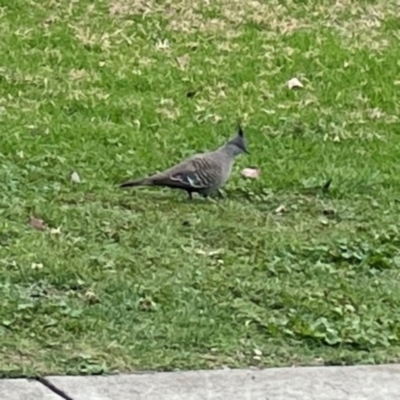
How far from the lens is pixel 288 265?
639cm

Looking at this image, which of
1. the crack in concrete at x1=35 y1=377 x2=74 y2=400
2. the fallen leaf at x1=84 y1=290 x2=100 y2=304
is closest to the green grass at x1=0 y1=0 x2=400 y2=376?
the fallen leaf at x1=84 y1=290 x2=100 y2=304

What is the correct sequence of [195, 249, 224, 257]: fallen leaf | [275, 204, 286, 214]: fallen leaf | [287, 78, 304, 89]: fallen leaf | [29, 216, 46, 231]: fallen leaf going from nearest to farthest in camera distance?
1. [195, 249, 224, 257]: fallen leaf
2. [29, 216, 46, 231]: fallen leaf
3. [275, 204, 286, 214]: fallen leaf
4. [287, 78, 304, 89]: fallen leaf

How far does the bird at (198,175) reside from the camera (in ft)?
24.5

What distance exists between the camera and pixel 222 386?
15.8 feet

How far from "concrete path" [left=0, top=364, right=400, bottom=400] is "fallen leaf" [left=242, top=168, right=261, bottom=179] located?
124 inches

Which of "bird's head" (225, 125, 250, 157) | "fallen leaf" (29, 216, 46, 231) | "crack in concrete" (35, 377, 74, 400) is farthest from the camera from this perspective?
"bird's head" (225, 125, 250, 157)

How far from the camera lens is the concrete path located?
15.3 feet

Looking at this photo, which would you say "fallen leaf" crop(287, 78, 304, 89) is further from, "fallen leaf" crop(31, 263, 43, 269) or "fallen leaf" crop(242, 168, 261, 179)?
"fallen leaf" crop(31, 263, 43, 269)

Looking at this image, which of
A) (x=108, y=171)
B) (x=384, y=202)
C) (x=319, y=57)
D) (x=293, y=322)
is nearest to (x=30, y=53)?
(x=319, y=57)

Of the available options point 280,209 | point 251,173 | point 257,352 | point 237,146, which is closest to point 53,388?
point 257,352

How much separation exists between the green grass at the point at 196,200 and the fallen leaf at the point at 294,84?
63mm

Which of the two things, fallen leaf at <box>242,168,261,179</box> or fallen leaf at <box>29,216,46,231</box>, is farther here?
fallen leaf at <box>242,168,261,179</box>

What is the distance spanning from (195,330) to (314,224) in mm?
1945

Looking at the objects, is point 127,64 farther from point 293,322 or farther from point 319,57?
point 293,322
